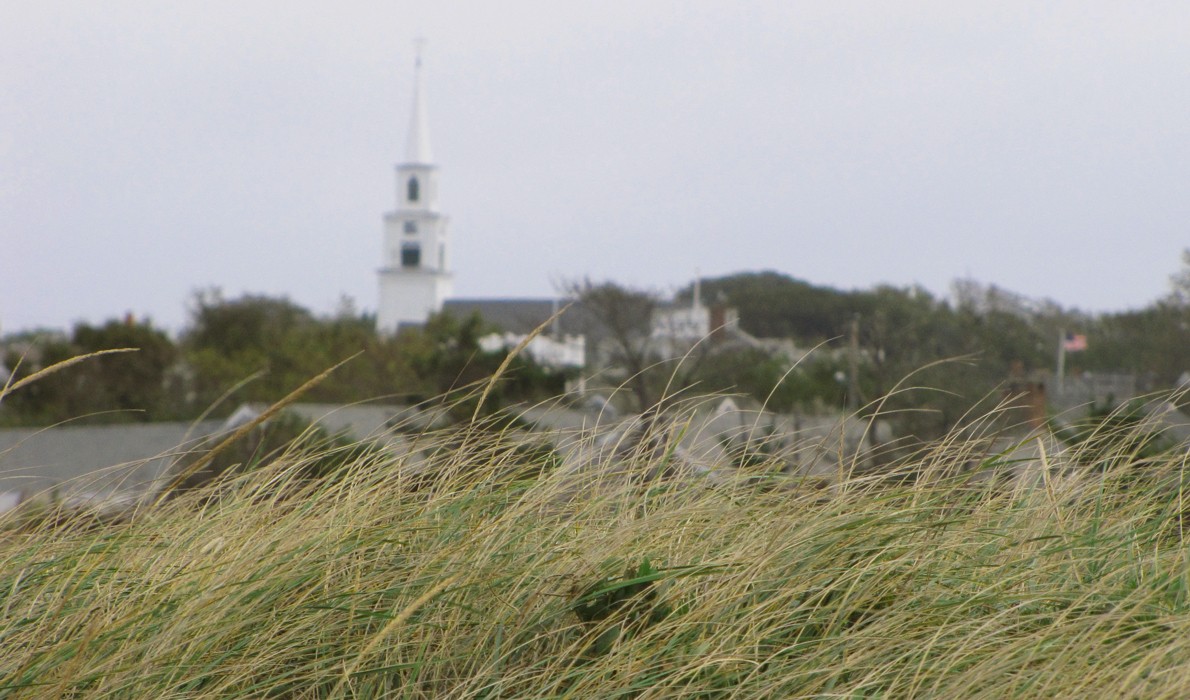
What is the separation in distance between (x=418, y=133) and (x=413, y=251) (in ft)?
38.2

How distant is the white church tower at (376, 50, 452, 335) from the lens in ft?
326

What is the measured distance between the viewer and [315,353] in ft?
151

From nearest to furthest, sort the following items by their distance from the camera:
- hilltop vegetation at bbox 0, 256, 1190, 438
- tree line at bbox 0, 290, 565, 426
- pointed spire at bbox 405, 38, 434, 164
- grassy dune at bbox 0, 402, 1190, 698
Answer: grassy dune at bbox 0, 402, 1190, 698, hilltop vegetation at bbox 0, 256, 1190, 438, tree line at bbox 0, 290, 565, 426, pointed spire at bbox 405, 38, 434, 164

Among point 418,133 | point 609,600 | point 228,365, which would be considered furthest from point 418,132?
point 609,600

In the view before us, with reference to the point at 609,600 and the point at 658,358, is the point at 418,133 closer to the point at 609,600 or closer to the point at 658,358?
the point at 658,358

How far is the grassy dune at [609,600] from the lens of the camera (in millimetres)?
2059

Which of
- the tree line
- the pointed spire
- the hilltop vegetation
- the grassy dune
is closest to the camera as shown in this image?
the grassy dune

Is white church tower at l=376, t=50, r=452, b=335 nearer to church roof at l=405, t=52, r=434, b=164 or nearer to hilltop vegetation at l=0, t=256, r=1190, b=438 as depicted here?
church roof at l=405, t=52, r=434, b=164

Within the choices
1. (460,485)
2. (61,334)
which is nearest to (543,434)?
(460,485)

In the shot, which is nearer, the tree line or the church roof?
the tree line

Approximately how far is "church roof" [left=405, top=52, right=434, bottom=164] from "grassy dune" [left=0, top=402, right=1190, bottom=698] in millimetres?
93115

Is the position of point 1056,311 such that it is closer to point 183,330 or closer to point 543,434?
point 183,330

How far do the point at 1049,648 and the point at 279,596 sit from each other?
4.56 ft

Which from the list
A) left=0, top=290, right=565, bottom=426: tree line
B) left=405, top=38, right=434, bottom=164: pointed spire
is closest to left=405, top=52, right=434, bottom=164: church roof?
left=405, top=38, right=434, bottom=164: pointed spire
